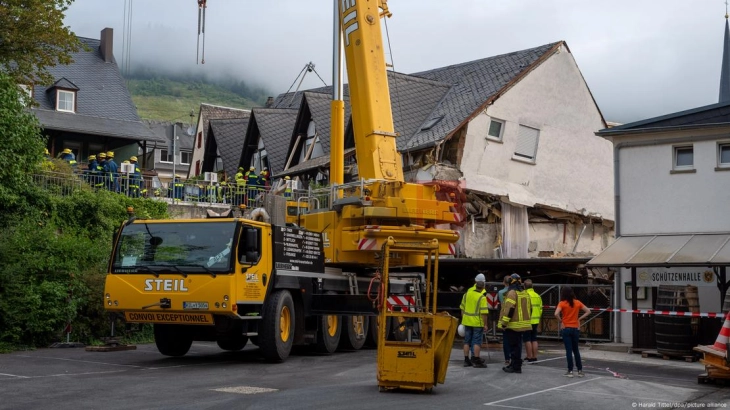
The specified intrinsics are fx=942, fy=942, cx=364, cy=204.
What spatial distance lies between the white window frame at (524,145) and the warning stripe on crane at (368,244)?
16.7 m

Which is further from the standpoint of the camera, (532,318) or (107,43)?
(107,43)

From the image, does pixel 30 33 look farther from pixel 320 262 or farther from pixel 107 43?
pixel 107 43

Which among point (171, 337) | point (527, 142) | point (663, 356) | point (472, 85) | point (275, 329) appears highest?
point (472, 85)

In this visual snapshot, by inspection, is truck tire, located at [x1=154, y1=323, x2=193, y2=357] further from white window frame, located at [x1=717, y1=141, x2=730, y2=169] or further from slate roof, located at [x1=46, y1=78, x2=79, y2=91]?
slate roof, located at [x1=46, y1=78, x2=79, y2=91]

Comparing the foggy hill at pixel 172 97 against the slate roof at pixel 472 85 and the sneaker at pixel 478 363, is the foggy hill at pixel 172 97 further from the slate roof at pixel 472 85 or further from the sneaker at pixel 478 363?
the sneaker at pixel 478 363

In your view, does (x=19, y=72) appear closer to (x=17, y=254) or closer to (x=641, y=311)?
(x=17, y=254)

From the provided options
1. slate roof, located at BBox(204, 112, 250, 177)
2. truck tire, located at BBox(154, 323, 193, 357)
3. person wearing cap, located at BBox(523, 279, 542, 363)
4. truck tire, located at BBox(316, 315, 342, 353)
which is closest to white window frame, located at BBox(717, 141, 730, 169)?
person wearing cap, located at BBox(523, 279, 542, 363)

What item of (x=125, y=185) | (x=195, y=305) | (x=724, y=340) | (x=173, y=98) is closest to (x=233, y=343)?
(x=195, y=305)

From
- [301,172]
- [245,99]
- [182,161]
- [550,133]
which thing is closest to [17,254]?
[301,172]

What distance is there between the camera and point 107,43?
47.2m

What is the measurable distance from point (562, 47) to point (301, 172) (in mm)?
11154

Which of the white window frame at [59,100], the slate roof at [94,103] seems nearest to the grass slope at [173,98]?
the slate roof at [94,103]

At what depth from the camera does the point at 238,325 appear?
683 inches

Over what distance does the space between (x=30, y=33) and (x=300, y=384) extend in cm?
1574
